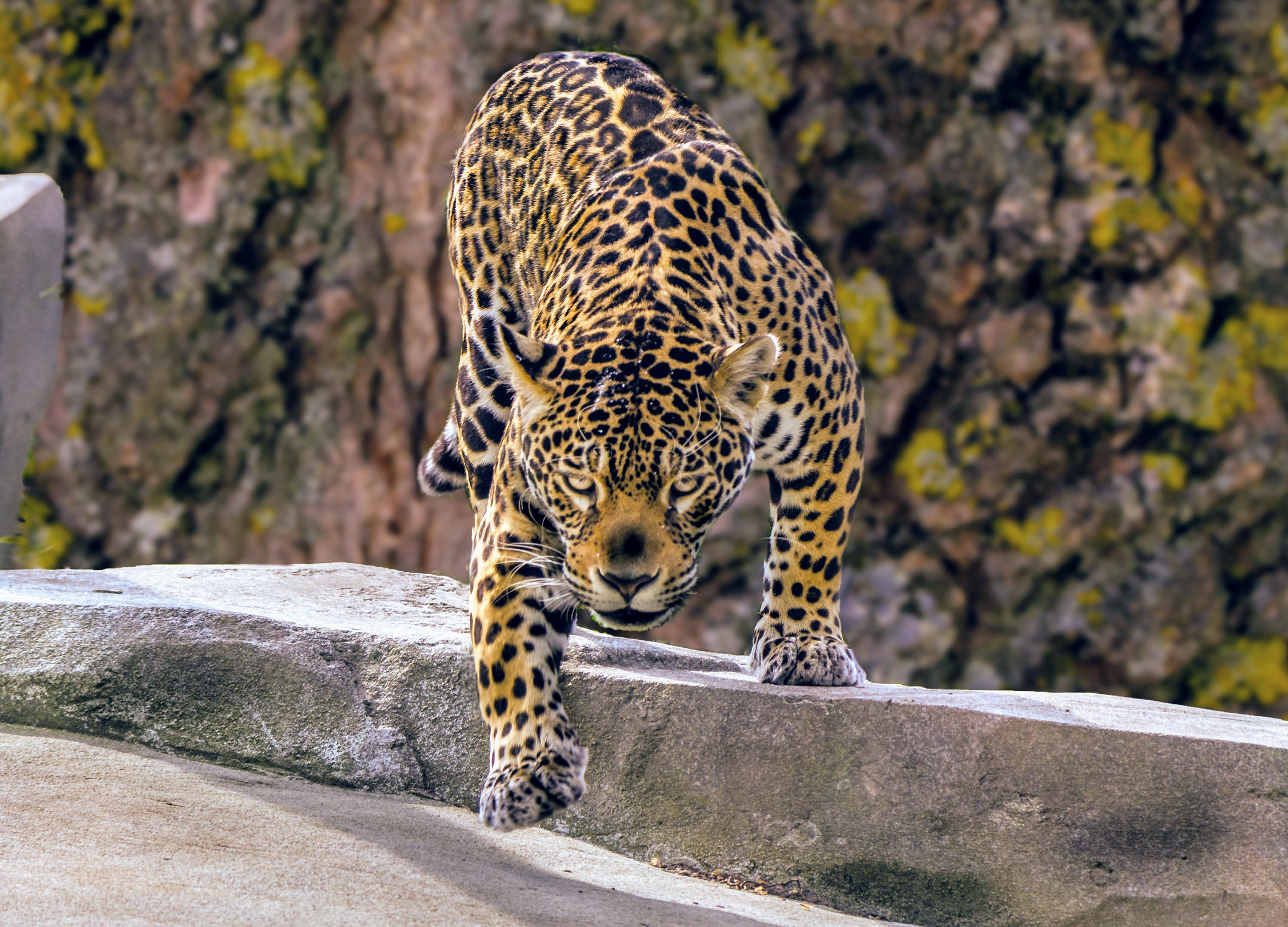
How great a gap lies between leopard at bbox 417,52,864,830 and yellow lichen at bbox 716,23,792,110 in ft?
8.48

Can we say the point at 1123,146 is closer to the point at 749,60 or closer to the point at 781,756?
the point at 749,60

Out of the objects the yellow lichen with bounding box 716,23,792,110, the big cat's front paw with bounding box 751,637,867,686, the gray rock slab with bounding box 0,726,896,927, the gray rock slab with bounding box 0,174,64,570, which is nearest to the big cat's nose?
the gray rock slab with bounding box 0,726,896,927

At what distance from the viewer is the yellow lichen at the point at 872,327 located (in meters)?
10.2

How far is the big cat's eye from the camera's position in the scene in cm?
507

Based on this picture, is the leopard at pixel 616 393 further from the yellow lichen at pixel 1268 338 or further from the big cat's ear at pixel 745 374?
the yellow lichen at pixel 1268 338

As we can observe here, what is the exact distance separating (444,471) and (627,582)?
3.16 m

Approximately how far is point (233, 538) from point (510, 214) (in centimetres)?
452

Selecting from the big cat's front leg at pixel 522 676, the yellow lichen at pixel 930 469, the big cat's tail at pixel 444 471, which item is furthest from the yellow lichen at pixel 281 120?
the big cat's front leg at pixel 522 676

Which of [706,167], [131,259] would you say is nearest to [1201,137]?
[706,167]

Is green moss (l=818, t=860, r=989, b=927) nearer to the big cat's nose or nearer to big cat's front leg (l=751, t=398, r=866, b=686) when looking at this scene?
big cat's front leg (l=751, t=398, r=866, b=686)

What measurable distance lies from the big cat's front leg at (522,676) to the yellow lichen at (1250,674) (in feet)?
20.5

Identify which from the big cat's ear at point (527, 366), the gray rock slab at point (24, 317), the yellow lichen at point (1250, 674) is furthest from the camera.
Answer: the yellow lichen at point (1250, 674)

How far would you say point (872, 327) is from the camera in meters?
10.2

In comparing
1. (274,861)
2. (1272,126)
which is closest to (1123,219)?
(1272,126)
